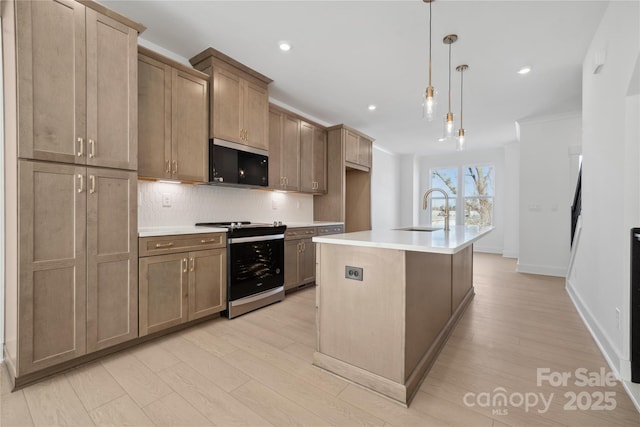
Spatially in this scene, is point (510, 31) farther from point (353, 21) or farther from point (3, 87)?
point (3, 87)

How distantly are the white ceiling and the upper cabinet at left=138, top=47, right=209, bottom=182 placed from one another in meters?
0.35

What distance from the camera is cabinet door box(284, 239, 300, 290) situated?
3.58 meters

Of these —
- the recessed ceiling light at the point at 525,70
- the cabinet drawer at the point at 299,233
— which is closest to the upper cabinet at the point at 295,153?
the cabinet drawer at the point at 299,233

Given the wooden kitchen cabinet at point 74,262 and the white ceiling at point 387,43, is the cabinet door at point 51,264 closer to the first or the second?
the wooden kitchen cabinet at point 74,262

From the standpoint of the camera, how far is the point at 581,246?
10.1 feet

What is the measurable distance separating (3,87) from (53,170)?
0.71 meters

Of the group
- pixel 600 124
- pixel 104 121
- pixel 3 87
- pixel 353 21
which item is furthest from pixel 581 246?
pixel 3 87

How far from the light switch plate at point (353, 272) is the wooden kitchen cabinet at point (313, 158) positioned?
2.55 m

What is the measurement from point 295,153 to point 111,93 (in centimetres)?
238

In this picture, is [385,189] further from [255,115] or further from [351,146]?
[255,115]

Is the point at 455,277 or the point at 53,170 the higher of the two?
the point at 53,170

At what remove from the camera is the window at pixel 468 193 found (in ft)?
24.4

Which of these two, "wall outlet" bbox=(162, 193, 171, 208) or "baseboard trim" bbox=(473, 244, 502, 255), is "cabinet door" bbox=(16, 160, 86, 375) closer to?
"wall outlet" bbox=(162, 193, 171, 208)

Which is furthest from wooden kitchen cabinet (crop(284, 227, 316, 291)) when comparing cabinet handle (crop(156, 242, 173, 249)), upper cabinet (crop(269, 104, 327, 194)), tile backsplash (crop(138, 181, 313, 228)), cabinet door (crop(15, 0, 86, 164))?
cabinet door (crop(15, 0, 86, 164))
